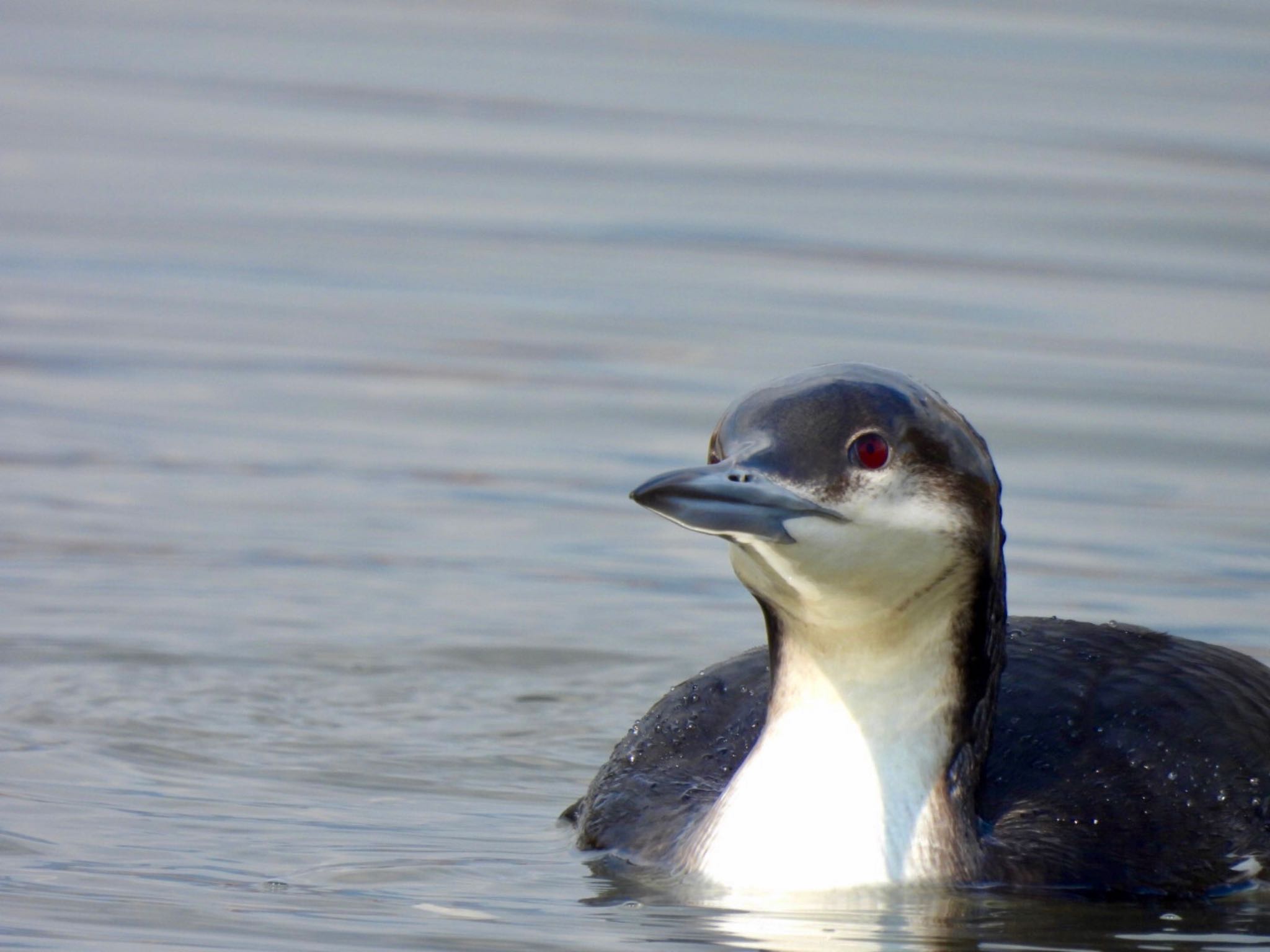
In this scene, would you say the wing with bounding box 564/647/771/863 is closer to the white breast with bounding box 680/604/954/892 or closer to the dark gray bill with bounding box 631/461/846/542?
the white breast with bounding box 680/604/954/892

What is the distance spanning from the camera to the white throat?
227 inches

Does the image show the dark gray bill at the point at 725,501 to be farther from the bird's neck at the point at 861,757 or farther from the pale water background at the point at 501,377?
the pale water background at the point at 501,377

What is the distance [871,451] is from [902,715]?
66cm

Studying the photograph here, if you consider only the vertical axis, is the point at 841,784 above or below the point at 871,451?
below

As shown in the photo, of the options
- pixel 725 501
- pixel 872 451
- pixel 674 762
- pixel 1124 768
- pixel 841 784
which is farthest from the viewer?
pixel 674 762

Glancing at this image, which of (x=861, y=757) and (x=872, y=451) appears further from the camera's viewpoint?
(x=861, y=757)

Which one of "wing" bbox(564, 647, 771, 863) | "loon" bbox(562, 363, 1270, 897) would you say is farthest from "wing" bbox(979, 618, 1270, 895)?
"wing" bbox(564, 647, 771, 863)

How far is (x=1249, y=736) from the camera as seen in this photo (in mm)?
6414

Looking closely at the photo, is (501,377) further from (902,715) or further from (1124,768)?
(902,715)

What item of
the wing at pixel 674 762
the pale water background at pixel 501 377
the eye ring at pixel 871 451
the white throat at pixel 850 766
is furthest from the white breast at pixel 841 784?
the eye ring at pixel 871 451

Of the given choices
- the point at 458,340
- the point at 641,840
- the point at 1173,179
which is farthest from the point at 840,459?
the point at 1173,179

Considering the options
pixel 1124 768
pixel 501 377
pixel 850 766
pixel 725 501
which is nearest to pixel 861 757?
pixel 850 766

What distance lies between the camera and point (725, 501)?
17.2 ft

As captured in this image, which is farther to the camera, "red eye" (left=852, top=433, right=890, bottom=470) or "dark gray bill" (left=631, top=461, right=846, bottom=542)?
"red eye" (left=852, top=433, right=890, bottom=470)
